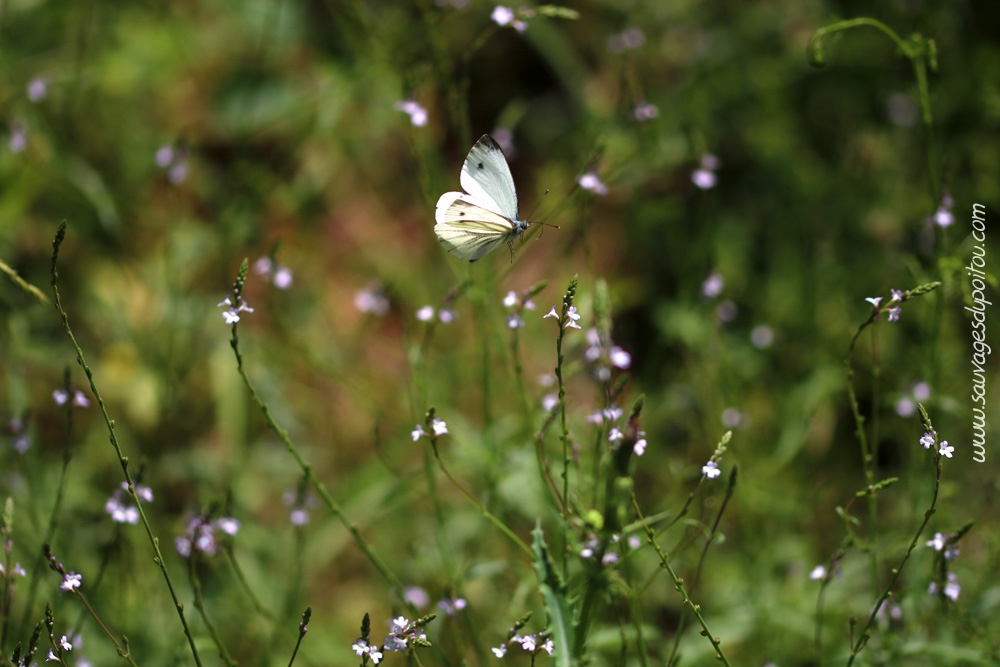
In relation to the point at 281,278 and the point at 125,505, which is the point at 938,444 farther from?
the point at 125,505

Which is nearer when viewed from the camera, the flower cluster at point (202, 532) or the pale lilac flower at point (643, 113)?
the flower cluster at point (202, 532)

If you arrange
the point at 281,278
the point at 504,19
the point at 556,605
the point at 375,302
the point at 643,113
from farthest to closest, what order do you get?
the point at 375,302 < the point at 643,113 < the point at 281,278 < the point at 504,19 < the point at 556,605

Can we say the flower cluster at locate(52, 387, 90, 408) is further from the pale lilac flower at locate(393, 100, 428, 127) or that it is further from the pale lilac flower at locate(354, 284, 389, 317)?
the pale lilac flower at locate(393, 100, 428, 127)

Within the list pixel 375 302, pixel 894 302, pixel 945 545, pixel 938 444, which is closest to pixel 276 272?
pixel 375 302

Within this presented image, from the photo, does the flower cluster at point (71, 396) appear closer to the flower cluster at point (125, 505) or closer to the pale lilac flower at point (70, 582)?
the flower cluster at point (125, 505)

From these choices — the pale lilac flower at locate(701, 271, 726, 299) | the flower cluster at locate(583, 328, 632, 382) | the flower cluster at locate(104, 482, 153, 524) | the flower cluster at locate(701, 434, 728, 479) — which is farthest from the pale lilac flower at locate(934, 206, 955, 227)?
the flower cluster at locate(104, 482, 153, 524)

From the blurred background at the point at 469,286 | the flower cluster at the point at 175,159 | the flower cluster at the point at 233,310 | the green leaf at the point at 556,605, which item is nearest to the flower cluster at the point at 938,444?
the blurred background at the point at 469,286
